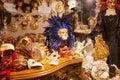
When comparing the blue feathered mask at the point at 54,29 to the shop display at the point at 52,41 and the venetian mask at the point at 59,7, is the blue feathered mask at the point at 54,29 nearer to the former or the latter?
the shop display at the point at 52,41

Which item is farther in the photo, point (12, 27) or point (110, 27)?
point (110, 27)

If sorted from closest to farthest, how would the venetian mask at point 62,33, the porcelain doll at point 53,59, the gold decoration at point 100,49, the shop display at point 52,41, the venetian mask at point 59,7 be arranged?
the shop display at point 52,41
the porcelain doll at point 53,59
the venetian mask at point 62,33
the venetian mask at point 59,7
the gold decoration at point 100,49

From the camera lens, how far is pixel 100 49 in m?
3.32

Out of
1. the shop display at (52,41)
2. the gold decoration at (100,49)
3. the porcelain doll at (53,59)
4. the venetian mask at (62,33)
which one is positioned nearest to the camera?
the shop display at (52,41)

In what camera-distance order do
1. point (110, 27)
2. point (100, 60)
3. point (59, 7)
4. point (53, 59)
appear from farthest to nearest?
point (110, 27), point (100, 60), point (59, 7), point (53, 59)

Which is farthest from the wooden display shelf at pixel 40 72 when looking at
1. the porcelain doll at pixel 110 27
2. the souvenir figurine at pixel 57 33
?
the porcelain doll at pixel 110 27

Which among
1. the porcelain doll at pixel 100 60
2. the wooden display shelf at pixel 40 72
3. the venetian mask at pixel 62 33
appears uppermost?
the venetian mask at pixel 62 33

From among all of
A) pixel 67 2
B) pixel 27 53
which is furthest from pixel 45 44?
pixel 67 2

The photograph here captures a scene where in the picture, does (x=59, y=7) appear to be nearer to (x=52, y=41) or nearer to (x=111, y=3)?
(x=52, y=41)

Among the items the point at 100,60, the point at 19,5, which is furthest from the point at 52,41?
the point at 100,60

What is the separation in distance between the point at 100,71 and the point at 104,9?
0.88 metres

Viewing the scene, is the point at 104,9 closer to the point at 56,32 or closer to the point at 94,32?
the point at 94,32

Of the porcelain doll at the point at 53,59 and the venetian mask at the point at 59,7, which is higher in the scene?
the venetian mask at the point at 59,7

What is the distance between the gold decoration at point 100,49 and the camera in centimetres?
330
